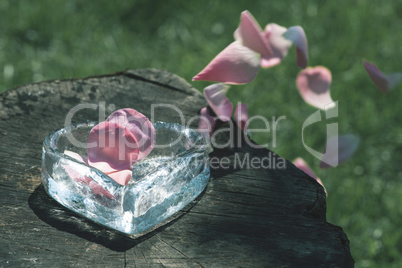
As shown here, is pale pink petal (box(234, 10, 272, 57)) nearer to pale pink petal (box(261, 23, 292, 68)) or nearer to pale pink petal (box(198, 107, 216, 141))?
pale pink petal (box(261, 23, 292, 68))

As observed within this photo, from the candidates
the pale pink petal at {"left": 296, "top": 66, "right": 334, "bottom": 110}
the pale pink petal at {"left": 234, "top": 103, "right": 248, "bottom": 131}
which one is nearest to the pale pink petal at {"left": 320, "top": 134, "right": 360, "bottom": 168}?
the pale pink petal at {"left": 296, "top": 66, "right": 334, "bottom": 110}

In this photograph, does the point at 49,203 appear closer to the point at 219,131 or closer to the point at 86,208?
the point at 86,208

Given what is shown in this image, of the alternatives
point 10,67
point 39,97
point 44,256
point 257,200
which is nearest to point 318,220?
point 257,200

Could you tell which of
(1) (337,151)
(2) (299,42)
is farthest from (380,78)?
(1) (337,151)

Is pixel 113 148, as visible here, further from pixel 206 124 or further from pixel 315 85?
pixel 315 85

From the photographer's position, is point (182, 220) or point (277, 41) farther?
point (277, 41)
